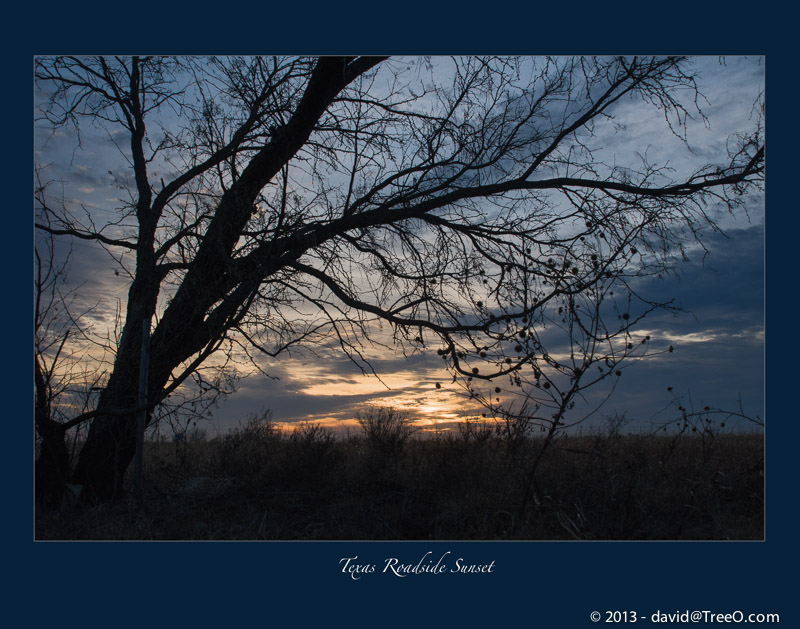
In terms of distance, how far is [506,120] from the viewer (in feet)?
22.7

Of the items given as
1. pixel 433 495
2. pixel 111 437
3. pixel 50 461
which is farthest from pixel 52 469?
pixel 433 495

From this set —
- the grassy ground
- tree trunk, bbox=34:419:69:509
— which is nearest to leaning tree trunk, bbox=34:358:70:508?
tree trunk, bbox=34:419:69:509

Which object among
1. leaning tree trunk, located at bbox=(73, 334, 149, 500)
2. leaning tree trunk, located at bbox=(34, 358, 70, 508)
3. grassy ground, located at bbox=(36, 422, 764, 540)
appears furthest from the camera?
leaning tree trunk, located at bbox=(73, 334, 149, 500)

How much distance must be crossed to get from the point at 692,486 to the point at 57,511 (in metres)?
7.06

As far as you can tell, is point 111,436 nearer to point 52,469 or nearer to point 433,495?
Answer: point 52,469

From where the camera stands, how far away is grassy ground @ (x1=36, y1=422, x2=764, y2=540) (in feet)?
17.5

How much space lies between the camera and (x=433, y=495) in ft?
20.3

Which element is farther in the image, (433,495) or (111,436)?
(111,436)

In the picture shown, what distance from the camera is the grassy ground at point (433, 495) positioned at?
17.5ft

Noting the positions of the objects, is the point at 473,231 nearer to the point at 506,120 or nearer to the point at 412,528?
the point at 506,120

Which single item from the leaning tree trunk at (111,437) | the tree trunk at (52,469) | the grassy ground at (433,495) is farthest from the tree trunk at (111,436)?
the grassy ground at (433,495)

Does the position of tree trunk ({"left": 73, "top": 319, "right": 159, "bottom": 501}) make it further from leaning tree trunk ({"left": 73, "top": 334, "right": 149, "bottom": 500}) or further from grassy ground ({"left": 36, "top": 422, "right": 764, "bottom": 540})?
grassy ground ({"left": 36, "top": 422, "right": 764, "bottom": 540})

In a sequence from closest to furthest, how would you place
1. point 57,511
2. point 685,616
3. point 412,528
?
point 685,616 → point 412,528 → point 57,511

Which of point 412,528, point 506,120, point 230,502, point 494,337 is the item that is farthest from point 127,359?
point 506,120
